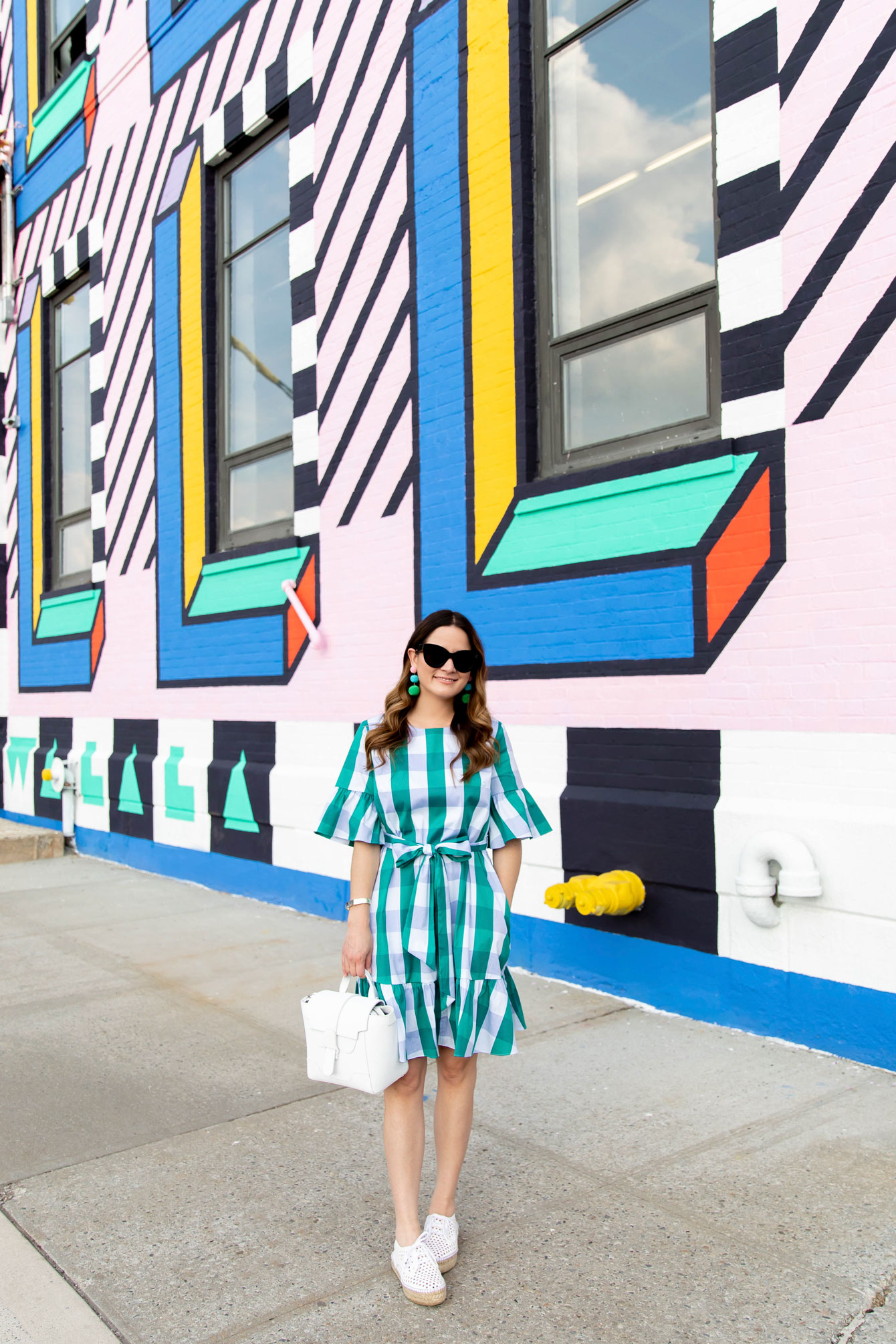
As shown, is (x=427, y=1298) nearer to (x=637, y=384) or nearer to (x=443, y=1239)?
(x=443, y=1239)

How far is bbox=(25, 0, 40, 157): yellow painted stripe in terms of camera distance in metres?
11.4

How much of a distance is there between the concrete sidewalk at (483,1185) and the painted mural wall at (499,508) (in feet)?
2.18

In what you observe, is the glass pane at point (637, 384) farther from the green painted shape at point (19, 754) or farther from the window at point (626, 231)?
the green painted shape at point (19, 754)

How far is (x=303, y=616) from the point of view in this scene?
7.16m

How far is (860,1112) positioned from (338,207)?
19.4 ft

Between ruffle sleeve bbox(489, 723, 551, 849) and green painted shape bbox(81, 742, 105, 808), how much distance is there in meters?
7.82

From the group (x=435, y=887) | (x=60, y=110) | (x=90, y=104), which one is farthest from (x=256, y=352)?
(x=435, y=887)

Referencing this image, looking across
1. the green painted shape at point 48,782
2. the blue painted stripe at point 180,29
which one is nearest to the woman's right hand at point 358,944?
the blue painted stripe at point 180,29

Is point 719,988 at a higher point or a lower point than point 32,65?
lower

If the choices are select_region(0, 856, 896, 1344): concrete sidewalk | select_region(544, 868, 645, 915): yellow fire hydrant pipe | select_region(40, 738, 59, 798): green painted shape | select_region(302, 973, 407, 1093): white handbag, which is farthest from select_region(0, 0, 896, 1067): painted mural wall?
select_region(302, 973, 407, 1093): white handbag

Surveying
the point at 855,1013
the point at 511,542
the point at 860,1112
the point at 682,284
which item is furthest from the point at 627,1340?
the point at 682,284

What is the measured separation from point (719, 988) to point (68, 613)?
316 inches

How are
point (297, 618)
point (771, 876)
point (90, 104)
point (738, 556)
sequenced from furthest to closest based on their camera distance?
point (90, 104), point (297, 618), point (738, 556), point (771, 876)

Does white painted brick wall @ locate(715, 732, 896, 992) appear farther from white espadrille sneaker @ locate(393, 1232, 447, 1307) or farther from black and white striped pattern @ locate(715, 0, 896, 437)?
white espadrille sneaker @ locate(393, 1232, 447, 1307)
